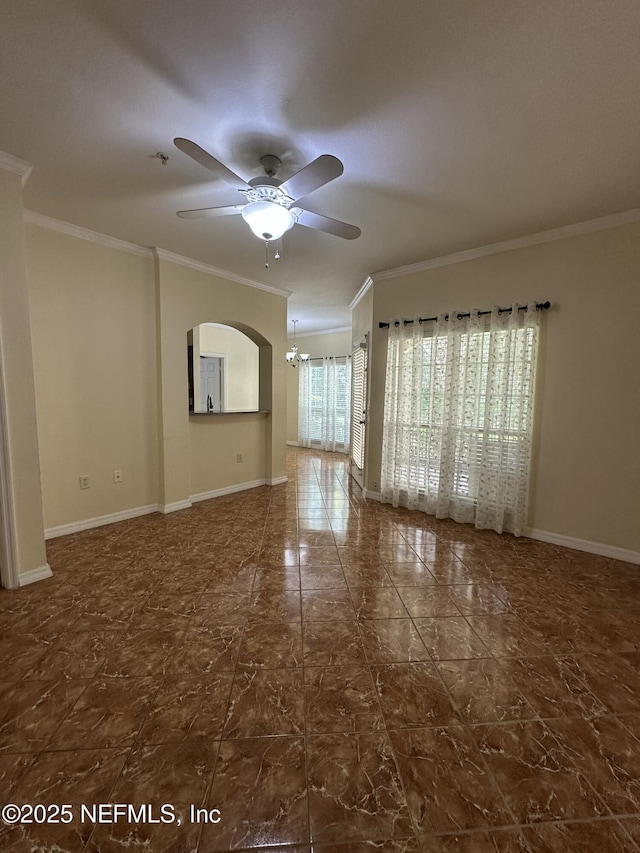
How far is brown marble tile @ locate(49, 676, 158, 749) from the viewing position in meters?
1.31

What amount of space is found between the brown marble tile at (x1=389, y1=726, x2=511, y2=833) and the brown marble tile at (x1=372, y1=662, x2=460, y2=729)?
0.04 m

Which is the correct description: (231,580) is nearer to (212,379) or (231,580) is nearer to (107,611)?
(107,611)

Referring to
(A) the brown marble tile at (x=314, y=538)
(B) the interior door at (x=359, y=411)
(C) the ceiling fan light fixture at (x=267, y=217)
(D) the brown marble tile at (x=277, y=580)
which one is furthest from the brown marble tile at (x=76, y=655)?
(B) the interior door at (x=359, y=411)

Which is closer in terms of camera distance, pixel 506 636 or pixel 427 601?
pixel 506 636

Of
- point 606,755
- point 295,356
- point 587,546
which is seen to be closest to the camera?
point 606,755

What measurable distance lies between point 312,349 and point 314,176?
245 inches

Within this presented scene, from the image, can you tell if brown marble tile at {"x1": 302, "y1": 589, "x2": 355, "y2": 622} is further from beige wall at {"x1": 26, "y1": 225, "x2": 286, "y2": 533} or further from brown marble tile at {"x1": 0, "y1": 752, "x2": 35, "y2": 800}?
beige wall at {"x1": 26, "y1": 225, "x2": 286, "y2": 533}

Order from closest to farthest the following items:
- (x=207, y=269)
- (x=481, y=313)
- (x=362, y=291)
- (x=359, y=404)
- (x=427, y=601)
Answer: (x=427, y=601) < (x=481, y=313) < (x=207, y=269) < (x=362, y=291) < (x=359, y=404)

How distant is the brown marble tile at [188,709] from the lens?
1.35 m

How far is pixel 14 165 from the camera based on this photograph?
2.14m

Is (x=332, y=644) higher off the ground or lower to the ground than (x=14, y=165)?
lower

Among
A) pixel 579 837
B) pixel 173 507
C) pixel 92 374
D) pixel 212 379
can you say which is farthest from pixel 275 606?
pixel 212 379

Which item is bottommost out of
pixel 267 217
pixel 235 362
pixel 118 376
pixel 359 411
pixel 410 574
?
pixel 410 574

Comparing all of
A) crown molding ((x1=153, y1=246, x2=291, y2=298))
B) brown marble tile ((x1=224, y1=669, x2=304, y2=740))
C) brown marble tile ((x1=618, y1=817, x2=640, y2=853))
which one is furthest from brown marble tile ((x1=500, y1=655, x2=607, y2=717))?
crown molding ((x1=153, y1=246, x2=291, y2=298))
